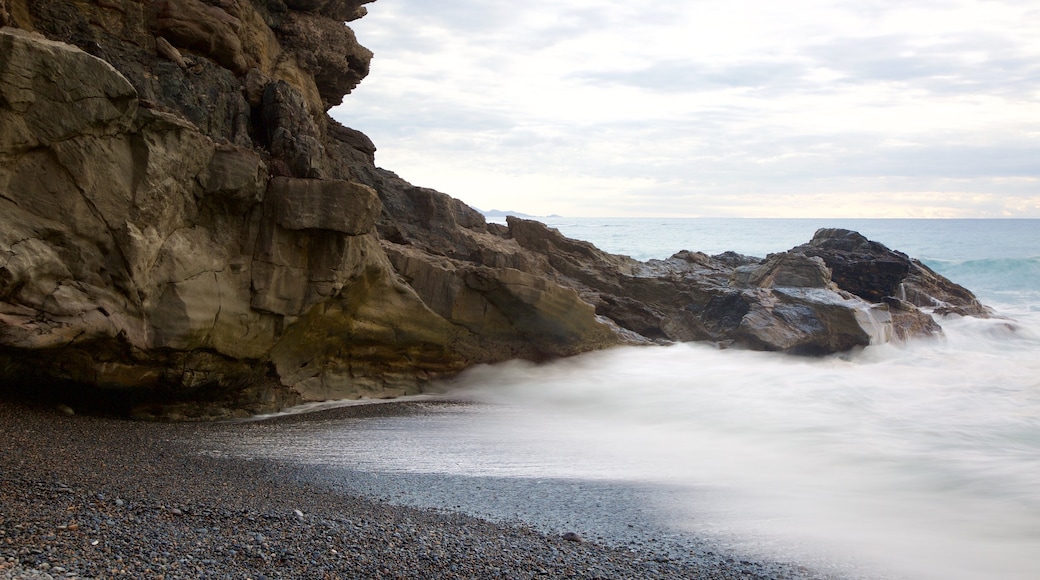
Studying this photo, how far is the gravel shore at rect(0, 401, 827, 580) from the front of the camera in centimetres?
447

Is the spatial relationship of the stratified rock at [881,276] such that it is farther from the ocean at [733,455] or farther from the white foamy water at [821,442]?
A: the ocean at [733,455]

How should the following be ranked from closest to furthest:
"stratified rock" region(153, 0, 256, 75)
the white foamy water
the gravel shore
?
the gravel shore → the white foamy water → "stratified rock" region(153, 0, 256, 75)

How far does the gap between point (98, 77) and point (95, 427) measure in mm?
3313

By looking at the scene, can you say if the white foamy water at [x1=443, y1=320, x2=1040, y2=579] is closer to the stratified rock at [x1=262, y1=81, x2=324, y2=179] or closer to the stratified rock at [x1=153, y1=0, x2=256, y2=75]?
the stratified rock at [x1=262, y1=81, x2=324, y2=179]

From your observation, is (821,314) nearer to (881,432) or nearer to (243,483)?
(881,432)

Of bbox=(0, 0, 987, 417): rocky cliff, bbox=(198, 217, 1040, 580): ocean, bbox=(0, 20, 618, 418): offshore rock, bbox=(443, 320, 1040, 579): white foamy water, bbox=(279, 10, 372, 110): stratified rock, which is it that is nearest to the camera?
bbox=(198, 217, 1040, 580): ocean

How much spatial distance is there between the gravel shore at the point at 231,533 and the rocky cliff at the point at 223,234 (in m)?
1.54

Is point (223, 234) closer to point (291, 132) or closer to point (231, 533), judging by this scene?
point (291, 132)

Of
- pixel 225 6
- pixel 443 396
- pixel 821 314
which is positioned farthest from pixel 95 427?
pixel 821 314

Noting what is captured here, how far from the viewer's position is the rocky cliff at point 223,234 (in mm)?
7254

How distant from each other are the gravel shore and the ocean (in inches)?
16.4

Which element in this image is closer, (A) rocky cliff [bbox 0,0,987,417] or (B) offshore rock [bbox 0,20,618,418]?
(B) offshore rock [bbox 0,20,618,418]

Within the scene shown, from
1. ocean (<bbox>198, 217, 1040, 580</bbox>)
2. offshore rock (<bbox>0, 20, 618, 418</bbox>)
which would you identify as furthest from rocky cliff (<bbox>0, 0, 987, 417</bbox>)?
ocean (<bbox>198, 217, 1040, 580</bbox>)

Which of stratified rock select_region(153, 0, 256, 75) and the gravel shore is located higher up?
stratified rock select_region(153, 0, 256, 75)
